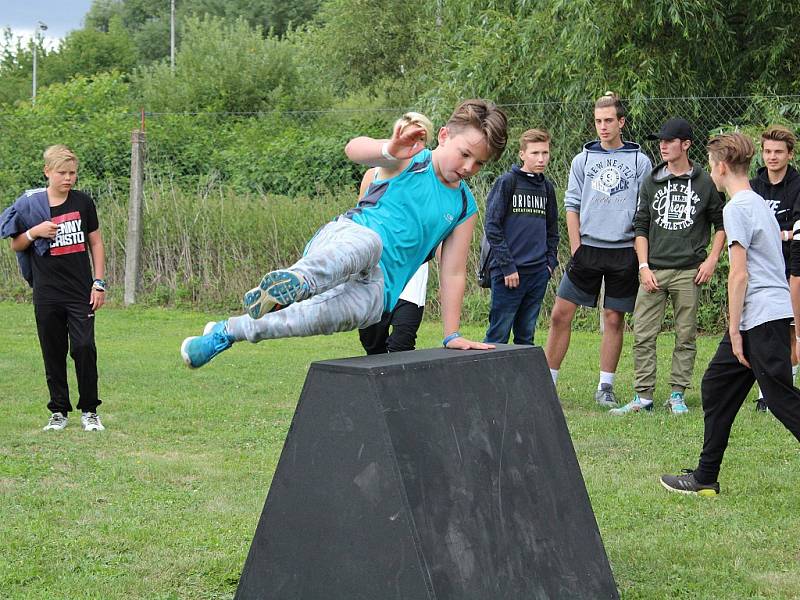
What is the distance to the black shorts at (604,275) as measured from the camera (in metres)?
8.41

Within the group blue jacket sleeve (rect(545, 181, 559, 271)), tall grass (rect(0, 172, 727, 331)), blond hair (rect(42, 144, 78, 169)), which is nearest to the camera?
blond hair (rect(42, 144, 78, 169))

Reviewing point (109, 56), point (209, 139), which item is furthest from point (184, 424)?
point (109, 56)

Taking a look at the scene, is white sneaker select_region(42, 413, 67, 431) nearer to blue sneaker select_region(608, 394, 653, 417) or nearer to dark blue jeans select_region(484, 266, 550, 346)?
dark blue jeans select_region(484, 266, 550, 346)

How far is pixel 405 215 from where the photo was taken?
4.62 metres

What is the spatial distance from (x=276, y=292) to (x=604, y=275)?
15.8ft

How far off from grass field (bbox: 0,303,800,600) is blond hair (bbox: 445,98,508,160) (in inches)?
76.3

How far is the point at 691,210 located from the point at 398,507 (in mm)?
5124

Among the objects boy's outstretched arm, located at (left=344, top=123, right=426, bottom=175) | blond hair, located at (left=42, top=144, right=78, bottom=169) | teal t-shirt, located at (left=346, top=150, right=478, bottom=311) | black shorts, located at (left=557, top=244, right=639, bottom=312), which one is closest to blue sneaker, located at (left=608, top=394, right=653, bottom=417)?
black shorts, located at (left=557, top=244, right=639, bottom=312)

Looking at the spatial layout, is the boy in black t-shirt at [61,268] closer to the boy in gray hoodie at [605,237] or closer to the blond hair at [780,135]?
the boy in gray hoodie at [605,237]

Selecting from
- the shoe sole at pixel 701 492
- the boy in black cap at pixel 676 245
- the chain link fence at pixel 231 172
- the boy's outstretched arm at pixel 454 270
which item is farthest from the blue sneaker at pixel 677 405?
the chain link fence at pixel 231 172

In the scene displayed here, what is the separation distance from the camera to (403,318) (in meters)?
7.20

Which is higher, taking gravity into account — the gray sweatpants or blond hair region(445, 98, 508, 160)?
blond hair region(445, 98, 508, 160)

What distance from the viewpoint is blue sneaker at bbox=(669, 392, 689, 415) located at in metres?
8.00

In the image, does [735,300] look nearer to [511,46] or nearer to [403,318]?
[403,318]
